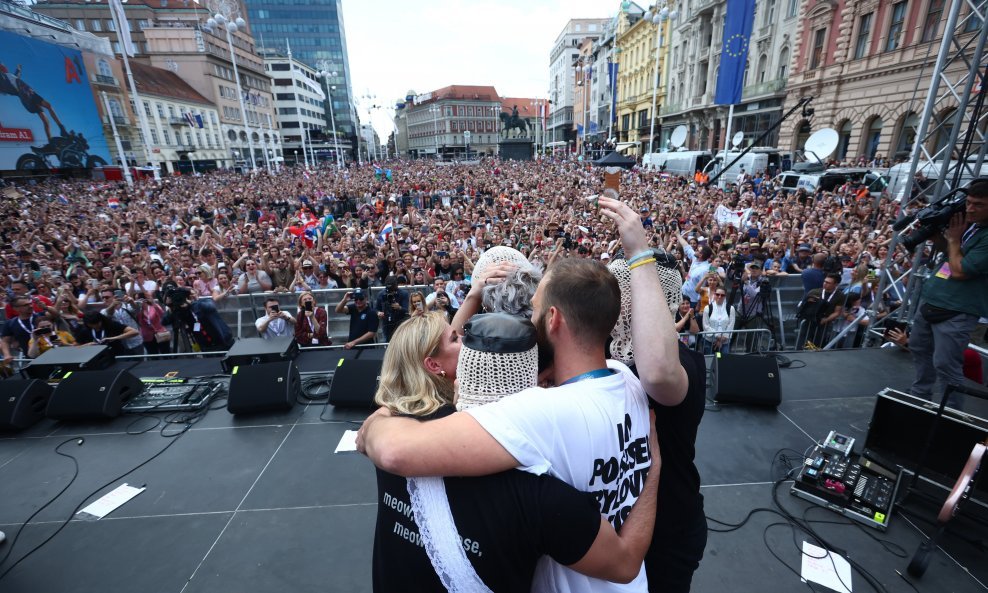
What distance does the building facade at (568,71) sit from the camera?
8650cm

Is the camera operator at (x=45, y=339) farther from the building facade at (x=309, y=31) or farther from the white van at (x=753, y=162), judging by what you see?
the building facade at (x=309, y=31)

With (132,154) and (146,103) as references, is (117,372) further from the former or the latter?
(146,103)

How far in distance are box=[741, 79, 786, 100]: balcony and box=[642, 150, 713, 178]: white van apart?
502 cm

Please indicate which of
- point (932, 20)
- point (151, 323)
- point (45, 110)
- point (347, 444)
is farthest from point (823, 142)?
point (45, 110)

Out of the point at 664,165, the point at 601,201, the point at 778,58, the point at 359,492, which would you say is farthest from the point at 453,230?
the point at 778,58

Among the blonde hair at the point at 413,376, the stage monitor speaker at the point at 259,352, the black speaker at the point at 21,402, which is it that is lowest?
the black speaker at the point at 21,402

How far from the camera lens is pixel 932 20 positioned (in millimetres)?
18719

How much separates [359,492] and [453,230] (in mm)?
9162

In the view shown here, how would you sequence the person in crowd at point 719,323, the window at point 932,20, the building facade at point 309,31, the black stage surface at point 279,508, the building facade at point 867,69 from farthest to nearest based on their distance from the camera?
1. the building facade at point 309,31
2. the building facade at point 867,69
3. the window at point 932,20
4. the person in crowd at point 719,323
5. the black stage surface at point 279,508

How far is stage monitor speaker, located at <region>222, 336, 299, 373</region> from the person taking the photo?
5.34m

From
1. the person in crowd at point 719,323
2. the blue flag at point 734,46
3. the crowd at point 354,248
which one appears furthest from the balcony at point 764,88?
the person in crowd at point 719,323

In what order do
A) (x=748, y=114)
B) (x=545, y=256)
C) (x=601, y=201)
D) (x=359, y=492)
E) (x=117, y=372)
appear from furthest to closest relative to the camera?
1. (x=748, y=114)
2. (x=545, y=256)
3. (x=117, y=372)
4. (x=359, y=492)
5. (x=601, y=201)

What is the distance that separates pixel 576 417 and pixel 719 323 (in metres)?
6.03

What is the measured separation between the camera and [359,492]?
362 cm
